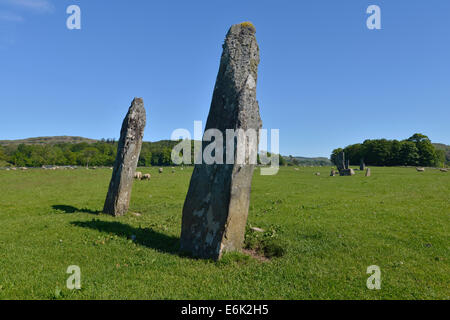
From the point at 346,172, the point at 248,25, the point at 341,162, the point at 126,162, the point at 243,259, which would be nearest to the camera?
the point at 243,259

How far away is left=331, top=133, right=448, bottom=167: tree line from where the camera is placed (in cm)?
7975

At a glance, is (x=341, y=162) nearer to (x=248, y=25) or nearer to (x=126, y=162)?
(x=126, y=162)

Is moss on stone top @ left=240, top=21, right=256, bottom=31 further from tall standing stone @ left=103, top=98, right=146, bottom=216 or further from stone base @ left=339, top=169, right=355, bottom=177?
stone base @ left=339, top=169, right=355, bottom=177

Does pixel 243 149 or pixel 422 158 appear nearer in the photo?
pixel 243 149

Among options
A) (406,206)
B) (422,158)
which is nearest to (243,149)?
(406,206)

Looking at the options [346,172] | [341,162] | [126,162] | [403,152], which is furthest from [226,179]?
[403,152]

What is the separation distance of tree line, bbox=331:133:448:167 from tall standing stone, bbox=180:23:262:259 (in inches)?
2850

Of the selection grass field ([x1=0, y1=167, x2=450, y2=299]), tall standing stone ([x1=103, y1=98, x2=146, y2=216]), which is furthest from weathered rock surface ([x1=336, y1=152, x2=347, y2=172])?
tall standing stone ([x1=103, y1=98, x2=146, y2=216])

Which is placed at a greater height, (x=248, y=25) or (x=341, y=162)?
(x=248, y=25)

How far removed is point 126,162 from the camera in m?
14.0

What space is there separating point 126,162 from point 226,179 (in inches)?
320
